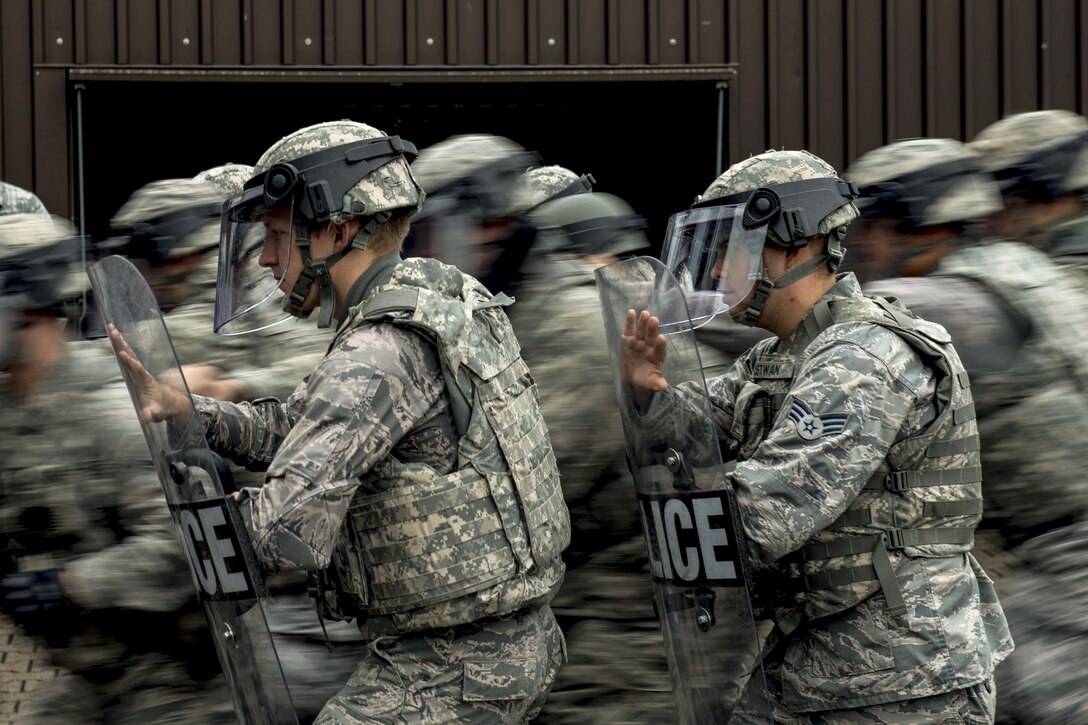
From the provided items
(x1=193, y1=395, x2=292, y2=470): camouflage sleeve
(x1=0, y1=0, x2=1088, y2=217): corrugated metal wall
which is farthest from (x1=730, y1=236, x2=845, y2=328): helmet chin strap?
(x1=0, y1=0, x2=1088, y2=217): corrugated metal wall

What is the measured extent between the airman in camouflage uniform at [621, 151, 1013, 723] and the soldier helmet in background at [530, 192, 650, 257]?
117cm

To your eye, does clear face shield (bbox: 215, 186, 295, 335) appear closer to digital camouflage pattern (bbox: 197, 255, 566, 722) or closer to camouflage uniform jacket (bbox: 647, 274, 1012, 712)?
digital camouflage pattern (bbox: 197, 255, 566, 722)

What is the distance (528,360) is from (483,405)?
39.9 inches

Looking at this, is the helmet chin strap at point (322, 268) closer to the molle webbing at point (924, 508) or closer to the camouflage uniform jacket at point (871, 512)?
the camouflage uniform jacket at point (871, 512)

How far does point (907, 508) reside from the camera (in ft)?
8.11

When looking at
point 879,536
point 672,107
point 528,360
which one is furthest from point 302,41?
point 879,536

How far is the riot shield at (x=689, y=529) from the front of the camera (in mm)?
2393

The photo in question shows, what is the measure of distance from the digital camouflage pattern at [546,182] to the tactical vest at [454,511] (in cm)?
156

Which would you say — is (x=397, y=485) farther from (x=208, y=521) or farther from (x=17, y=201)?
(x=17, y=201)

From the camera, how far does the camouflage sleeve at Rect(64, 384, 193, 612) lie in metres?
3.15

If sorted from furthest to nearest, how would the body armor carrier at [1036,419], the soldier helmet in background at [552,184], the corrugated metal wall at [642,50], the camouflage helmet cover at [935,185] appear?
the corrugated metal wall at [642,50] < the camouflage helmet cover at [935,185] < the soldier helmet in background at [552,184] < the body armor carrier at [1036,419]

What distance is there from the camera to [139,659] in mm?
3268

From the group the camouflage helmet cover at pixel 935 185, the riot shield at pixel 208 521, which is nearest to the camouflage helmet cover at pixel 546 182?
the camouflage helmet cover at pixel 935 185

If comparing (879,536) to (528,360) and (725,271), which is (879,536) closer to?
(725,271)
